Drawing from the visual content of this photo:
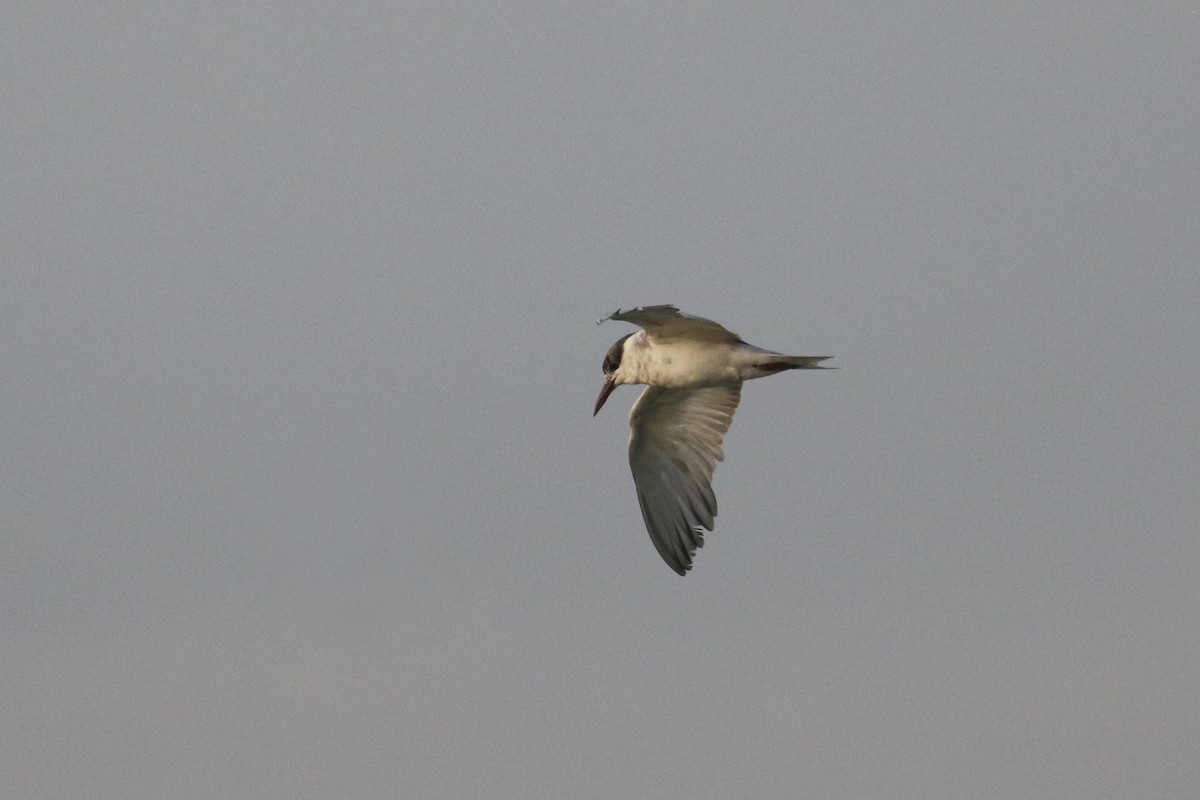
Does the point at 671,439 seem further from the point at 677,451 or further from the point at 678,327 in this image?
the point at 678,327

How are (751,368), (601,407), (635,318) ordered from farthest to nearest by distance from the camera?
1. (601,407)
2. (751,368)
3. (635,318)

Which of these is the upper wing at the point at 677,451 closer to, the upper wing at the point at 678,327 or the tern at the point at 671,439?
the tern at the point at 671,439

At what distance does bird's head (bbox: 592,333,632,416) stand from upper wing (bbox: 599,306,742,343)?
632 millimetres

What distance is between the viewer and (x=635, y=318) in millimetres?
16406

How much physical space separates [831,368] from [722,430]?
2934mm

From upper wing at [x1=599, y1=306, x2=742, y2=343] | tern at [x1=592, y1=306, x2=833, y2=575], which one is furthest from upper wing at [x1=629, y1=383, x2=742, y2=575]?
upper wing at [x1=599, y1=306, x2=742, y2=343]

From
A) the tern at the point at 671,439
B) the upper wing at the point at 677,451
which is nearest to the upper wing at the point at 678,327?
the tern at the point at 671,439

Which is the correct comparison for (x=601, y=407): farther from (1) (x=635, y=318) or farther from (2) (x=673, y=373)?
(1) (x=635, y=318)

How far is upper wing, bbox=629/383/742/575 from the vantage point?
19641mm

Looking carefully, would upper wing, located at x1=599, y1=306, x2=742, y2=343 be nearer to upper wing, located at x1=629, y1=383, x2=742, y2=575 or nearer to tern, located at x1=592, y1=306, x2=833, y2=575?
tern, located at x1=592, y1=306, x2=833, y2=575

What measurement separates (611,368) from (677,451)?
1393 millimetres

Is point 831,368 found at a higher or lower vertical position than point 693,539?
higher

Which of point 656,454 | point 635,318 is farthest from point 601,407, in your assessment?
point 635,318

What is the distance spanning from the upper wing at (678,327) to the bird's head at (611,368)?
63 cm
